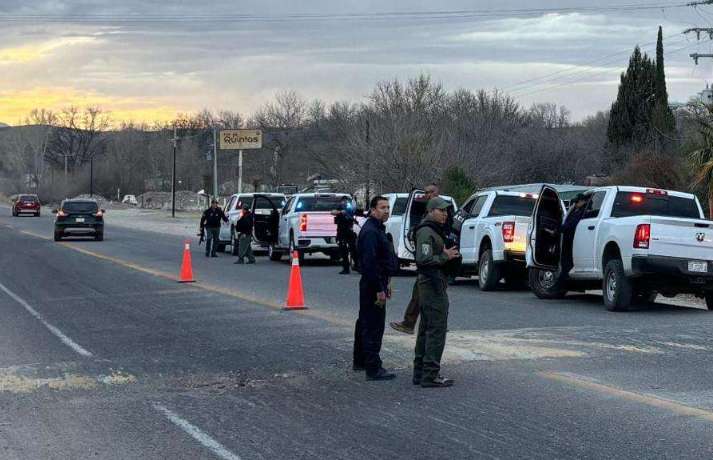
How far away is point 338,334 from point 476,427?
19.4 feet

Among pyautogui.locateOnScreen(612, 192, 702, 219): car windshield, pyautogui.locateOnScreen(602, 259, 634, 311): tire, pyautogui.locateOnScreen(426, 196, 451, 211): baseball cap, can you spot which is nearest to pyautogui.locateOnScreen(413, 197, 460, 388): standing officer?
pyautogui.locateOnScreen(426, 196, 451, 211): baseball cap

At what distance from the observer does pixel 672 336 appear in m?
13.8

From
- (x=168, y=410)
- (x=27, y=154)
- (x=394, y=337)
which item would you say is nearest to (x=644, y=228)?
(x=394, y=337)

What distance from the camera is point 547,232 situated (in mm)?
18578

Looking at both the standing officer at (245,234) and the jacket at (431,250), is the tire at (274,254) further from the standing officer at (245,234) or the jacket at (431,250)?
the jacket at (431,250)

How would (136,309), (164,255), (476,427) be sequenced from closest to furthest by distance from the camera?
(476,427) → (136,309) → (164,255)

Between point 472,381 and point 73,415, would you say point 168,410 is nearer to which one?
point 73,415

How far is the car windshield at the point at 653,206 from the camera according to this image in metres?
17.9

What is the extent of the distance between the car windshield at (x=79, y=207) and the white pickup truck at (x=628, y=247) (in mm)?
27006

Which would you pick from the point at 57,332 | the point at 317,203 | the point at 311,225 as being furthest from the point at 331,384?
the point at 317,203

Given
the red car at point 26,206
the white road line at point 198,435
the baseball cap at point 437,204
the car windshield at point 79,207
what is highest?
the baseball cap at point 437,204

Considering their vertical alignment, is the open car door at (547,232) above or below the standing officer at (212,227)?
above

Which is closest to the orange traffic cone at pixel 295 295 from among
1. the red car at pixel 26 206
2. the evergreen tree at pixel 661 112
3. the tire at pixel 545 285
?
the tire at pixel 545 285

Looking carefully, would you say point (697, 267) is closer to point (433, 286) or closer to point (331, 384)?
point (433, 286)
